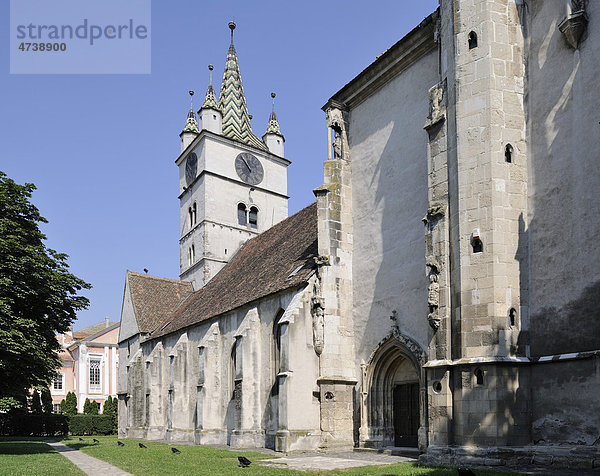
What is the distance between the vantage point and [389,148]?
20.4 m

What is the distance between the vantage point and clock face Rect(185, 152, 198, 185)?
4589 centimetres

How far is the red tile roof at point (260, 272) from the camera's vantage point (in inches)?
960

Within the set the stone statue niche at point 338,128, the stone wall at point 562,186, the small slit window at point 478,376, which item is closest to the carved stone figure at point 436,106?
the stone wall at point 562,186

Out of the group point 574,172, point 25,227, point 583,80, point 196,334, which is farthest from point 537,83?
point 196,334

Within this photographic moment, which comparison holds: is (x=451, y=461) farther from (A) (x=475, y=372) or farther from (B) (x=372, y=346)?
(B) (x=372, y=346)

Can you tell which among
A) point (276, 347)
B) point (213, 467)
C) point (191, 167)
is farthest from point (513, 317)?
point (191, 167)

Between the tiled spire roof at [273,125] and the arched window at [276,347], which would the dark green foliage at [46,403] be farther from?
the arched window at [276,347]

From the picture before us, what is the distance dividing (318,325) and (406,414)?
4369mm

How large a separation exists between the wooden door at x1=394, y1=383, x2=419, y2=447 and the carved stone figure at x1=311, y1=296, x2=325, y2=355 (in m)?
3.14

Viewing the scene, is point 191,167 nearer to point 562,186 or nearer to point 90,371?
point 90,371

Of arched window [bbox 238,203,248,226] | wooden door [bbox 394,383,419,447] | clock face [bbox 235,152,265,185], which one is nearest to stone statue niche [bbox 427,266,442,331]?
wooden door [bbox 394,383,419,447]

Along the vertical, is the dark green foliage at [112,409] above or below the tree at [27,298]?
below

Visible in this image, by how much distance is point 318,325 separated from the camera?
20781mm

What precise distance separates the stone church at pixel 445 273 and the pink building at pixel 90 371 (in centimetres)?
3521
